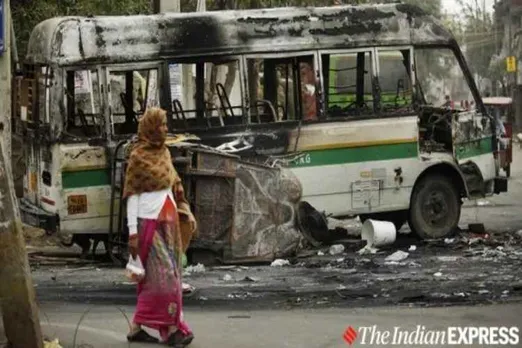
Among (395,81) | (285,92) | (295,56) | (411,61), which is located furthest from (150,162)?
(411,61)

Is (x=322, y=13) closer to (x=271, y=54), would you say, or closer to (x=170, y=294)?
(x=271, y=54)

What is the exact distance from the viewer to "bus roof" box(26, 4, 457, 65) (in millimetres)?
10750

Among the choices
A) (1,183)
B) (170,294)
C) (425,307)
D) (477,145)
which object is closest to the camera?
(1,183)

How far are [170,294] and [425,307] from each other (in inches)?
98.6

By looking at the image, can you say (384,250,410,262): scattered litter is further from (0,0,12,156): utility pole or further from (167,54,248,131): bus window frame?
(0,0,12,156): utility pole

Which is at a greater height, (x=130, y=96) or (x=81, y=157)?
(x=130, y=96)

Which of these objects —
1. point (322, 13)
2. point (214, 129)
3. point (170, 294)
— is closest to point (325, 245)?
point (214, 129)

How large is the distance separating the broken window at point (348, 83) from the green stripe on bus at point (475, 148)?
154cm

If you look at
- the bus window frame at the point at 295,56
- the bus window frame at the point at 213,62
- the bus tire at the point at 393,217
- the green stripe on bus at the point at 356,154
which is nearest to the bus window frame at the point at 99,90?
the bus window frame at the point at 213,62

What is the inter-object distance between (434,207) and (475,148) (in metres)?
1.04

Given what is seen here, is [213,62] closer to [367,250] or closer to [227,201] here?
[227,201]

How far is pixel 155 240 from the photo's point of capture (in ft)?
22.1

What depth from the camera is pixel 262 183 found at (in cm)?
1098

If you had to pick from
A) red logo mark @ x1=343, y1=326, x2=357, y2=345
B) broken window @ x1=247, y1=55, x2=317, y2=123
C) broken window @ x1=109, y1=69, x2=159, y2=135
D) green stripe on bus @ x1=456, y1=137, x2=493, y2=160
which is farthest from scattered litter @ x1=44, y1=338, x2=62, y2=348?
green stripe on bus @ x1=456, y1=137, x2=493, y2=160
